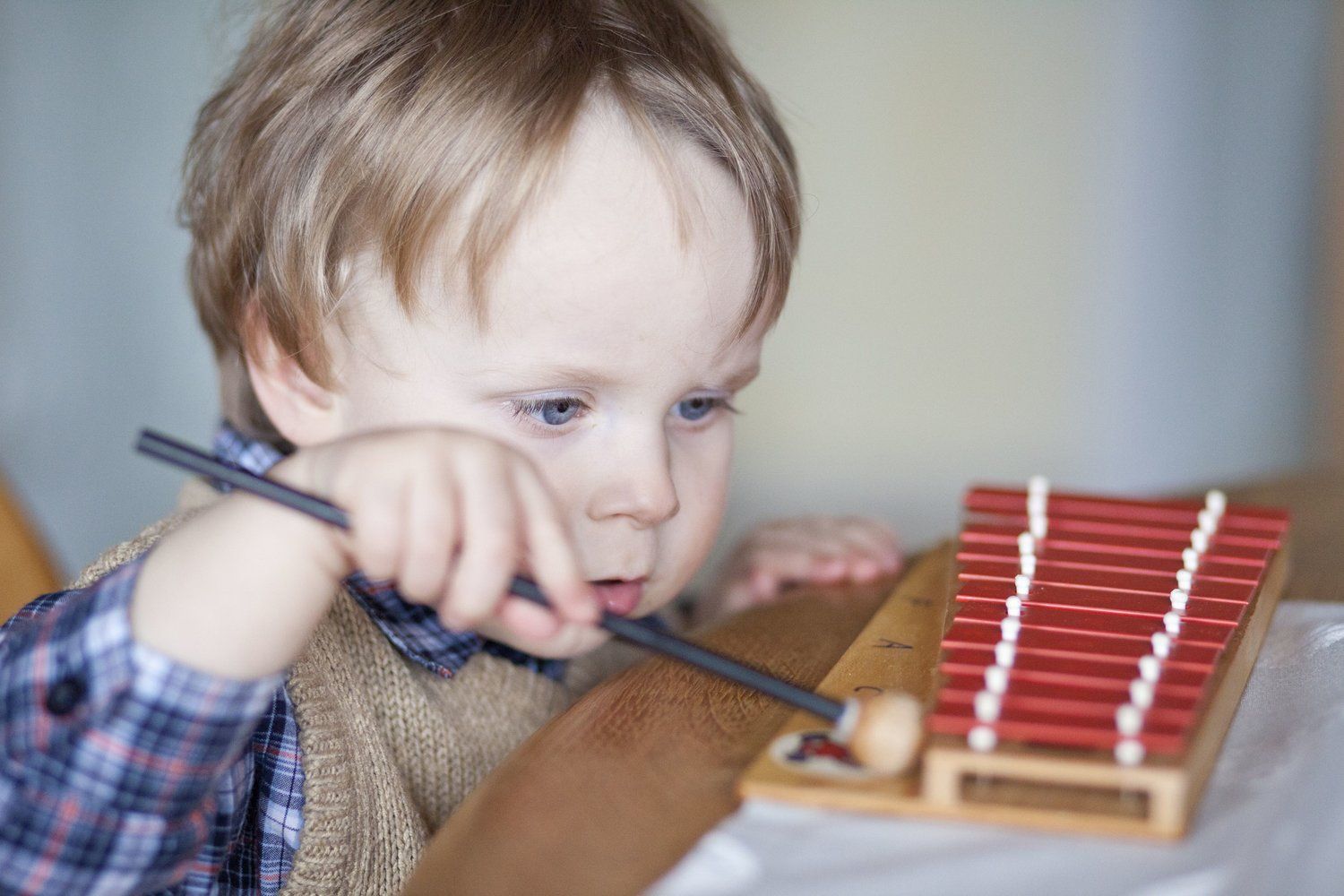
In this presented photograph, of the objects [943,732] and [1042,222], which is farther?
[1042,222]

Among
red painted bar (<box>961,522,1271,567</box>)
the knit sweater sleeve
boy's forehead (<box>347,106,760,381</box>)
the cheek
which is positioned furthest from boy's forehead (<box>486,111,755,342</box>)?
the knit sweater sleeve

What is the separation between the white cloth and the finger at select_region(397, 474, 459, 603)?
0.59ft

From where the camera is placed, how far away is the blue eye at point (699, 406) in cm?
111

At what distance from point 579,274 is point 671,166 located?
0.12 metres

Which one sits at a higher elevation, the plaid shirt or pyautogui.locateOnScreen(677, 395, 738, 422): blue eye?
pyautogui.locateOnScreen(677, 395, 738, 422): blue eye

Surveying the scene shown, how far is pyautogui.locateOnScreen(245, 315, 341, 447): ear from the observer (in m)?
1.07

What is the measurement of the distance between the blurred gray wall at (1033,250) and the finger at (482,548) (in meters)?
3.00

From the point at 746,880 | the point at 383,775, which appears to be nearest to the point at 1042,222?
the point at 383,775

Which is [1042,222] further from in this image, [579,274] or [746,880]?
[746,880]

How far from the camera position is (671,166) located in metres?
1.00

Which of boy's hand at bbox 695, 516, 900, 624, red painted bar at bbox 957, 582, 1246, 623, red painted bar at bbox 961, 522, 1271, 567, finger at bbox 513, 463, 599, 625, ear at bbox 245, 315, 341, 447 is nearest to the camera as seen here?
finger at bbox 513, 463, 599, 625

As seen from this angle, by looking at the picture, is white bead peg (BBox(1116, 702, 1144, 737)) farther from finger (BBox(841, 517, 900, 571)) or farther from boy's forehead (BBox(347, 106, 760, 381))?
finger (BBox(841, 517, 900, 571))

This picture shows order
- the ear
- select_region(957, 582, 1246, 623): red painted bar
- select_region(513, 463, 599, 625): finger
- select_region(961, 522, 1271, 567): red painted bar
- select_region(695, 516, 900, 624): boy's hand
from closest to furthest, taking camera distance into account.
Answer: select_region(513, 463, 599, 625): finger → select_region(957, 582, 1246, 623): red painted bar → select_region(961, 522, 1271, 567): red painted bar → the ear → select_region(695, 516, 900, 624): boy's hand

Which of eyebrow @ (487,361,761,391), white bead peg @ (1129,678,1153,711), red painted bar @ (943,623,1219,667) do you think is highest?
eyebrow @ (487,361,761,391)
